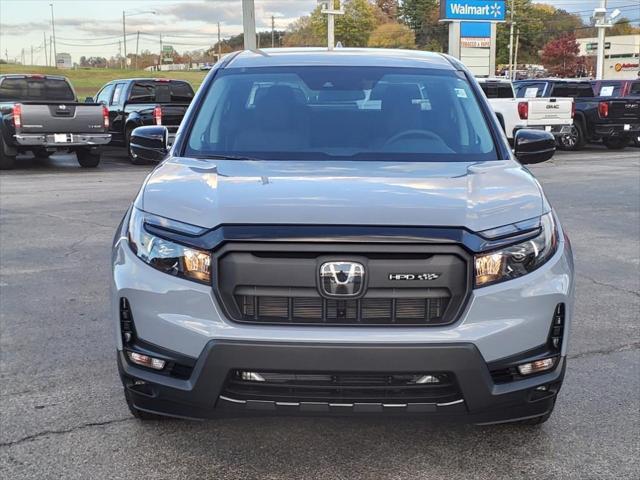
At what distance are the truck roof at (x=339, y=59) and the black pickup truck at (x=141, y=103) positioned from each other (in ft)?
39.6

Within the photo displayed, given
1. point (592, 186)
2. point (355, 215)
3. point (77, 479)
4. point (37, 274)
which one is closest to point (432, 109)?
point (355, 215)

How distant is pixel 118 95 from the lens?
59.5 feet

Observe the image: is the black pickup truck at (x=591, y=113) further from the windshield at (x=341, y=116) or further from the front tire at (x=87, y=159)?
the windshield at (x=341, y=116)

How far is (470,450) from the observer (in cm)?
332

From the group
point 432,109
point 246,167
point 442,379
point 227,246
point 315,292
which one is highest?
point 432,109

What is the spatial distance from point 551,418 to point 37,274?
4.75m

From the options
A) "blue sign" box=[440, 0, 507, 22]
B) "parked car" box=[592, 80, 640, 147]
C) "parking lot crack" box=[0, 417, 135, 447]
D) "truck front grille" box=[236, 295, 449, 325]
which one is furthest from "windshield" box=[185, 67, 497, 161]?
"blue sign" box=[440, 0, 507, 22]

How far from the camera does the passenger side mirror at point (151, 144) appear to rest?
444 centimetres

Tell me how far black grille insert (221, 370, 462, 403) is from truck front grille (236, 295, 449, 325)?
0.70ft

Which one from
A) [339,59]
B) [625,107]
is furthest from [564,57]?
[339,59]

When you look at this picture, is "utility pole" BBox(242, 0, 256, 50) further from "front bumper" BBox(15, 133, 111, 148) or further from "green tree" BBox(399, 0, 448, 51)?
"green tree" BBox(399, 0, 448, 51)

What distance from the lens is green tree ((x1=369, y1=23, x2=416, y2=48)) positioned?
8306 centimetres

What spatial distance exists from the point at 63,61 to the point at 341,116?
11503cm

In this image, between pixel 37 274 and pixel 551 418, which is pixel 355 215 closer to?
pixel 551 418
